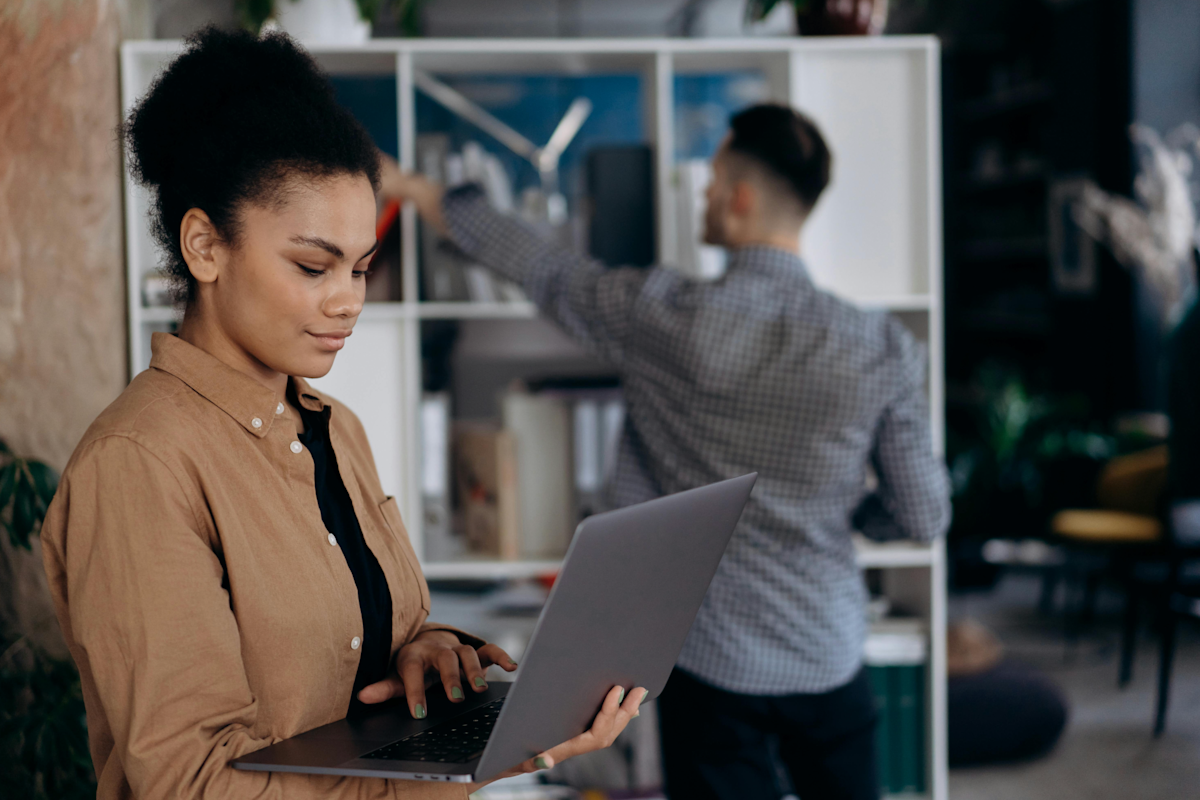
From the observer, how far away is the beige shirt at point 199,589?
2.60 feet

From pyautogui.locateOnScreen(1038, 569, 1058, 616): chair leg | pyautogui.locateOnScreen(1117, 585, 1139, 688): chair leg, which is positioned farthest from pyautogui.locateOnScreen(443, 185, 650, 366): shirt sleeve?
pyautogui.locateOnScreen(1038, 569, 1058, 616): chair leg

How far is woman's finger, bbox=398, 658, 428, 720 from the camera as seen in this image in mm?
964

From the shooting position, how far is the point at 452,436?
97.6 inches

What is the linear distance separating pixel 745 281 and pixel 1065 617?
12.5 feet

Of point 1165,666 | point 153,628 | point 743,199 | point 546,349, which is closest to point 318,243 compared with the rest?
point 153,628

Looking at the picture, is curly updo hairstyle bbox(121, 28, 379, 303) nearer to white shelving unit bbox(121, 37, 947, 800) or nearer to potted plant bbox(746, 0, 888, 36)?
white shelving unit bbox(121, 37, 947, 800)

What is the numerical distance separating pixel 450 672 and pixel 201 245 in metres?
0.47

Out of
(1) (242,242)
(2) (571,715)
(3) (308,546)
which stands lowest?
(2) (571,715)

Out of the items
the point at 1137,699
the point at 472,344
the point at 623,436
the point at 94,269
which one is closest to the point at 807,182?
the point at 623,436

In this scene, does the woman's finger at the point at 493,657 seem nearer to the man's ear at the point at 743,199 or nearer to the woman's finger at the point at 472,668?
the woman's finger at the point at 472,668

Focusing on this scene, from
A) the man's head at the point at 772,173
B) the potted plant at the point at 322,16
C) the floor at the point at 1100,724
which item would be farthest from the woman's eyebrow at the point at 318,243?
the floor at the point at 1100,724

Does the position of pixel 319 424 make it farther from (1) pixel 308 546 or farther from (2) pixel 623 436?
(2) pixel 623 436

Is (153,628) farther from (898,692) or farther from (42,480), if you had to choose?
(898,692)

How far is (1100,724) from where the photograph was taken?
353 cm
